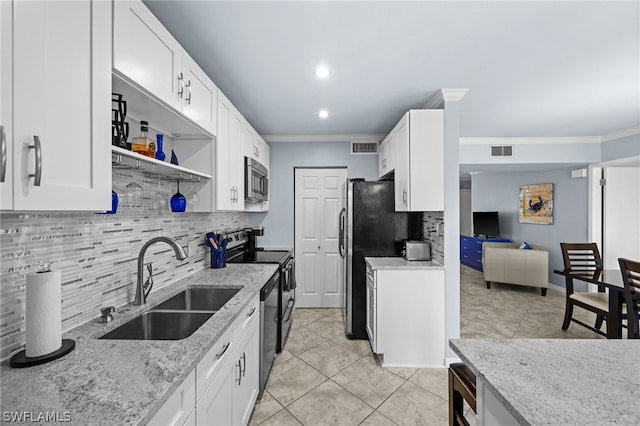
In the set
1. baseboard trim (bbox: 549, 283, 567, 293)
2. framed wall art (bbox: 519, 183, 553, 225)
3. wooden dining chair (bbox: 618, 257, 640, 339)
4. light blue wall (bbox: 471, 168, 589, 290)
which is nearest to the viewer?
wooden dining chair (bbox: 618, 257, 640, 339)

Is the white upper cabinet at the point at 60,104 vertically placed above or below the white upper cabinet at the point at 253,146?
below

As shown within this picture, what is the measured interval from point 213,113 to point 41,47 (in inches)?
48.5

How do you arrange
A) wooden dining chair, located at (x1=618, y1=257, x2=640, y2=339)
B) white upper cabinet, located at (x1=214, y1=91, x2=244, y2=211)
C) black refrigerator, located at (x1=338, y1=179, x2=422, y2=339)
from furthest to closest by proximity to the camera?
black refrigerator, located at (x1=338, y1=179, x2=422, y2=339) < wooden dining chair, located at (x1=618, y1=257, x2=640, y2=339) < white upper cabinet, located at (x1=214, y1=91, x2=244, y2=211)

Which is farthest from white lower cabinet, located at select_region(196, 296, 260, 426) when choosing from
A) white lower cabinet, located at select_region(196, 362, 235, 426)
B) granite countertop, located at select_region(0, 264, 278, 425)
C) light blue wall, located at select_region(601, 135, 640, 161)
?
light blue wall, located at select_region(601, 135, 640, 161)

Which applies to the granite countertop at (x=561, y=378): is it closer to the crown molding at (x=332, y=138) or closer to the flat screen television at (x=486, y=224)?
the crown molding at (x=332, y=138)

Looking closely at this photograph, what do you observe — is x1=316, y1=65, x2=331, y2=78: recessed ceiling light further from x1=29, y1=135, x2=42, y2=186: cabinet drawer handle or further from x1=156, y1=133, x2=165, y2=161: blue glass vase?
x1=29, y1=135, x2=42, y2=186: cabinet drawer handle

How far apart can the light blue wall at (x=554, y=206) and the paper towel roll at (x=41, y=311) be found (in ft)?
20.9

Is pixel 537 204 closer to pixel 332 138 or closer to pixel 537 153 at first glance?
pixel 537 153

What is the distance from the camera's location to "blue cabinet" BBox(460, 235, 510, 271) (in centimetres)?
624

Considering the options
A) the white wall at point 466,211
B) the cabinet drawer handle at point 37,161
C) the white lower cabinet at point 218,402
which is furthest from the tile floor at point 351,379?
the white wall at point 466,211

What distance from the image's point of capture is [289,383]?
2305 millimetres

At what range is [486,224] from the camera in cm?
639

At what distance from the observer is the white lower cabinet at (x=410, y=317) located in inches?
102

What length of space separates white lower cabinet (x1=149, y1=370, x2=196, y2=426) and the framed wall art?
20.7 feet
